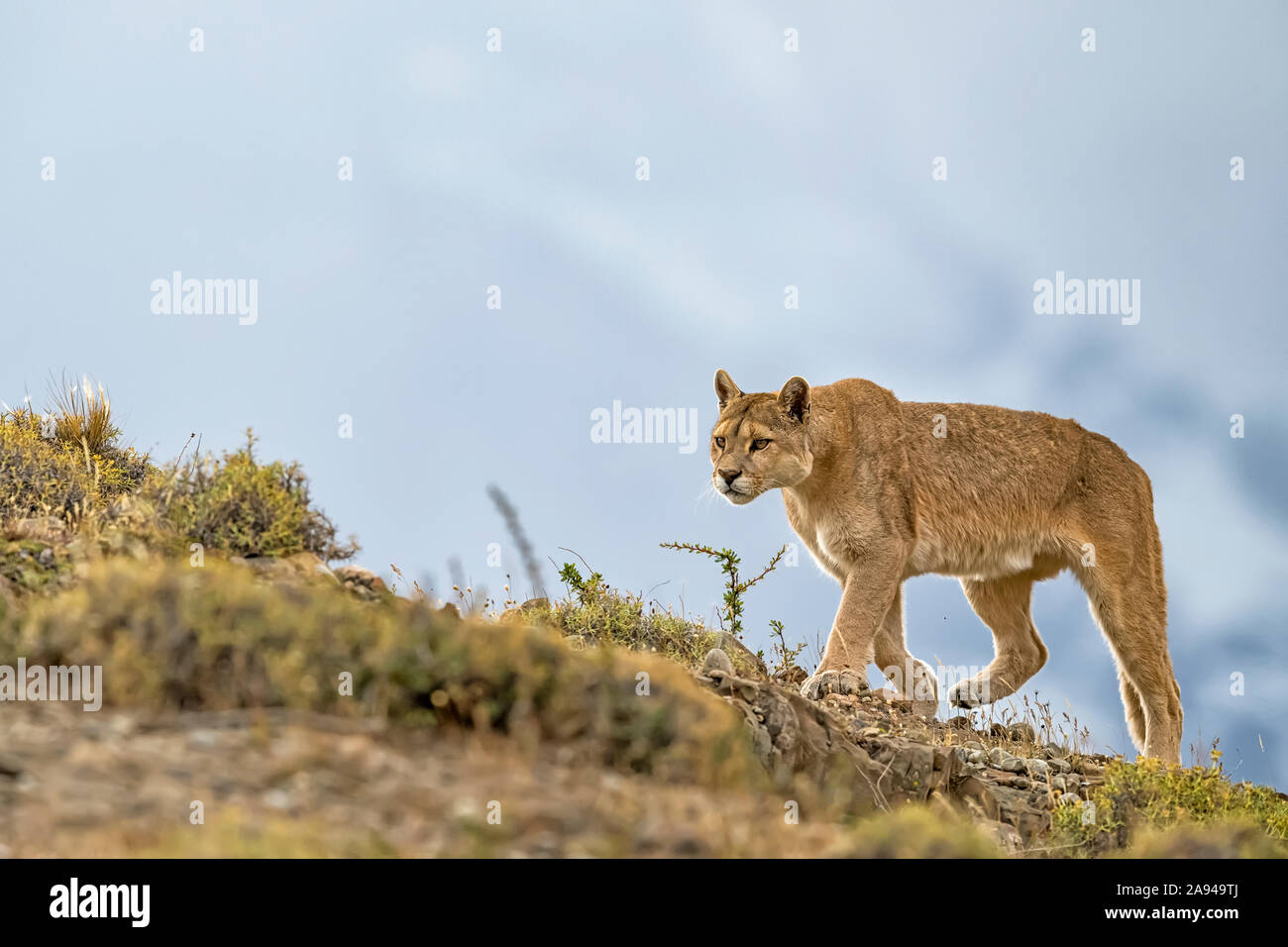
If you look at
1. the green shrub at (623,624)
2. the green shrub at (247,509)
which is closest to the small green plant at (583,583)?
the green shrub at (623,624)

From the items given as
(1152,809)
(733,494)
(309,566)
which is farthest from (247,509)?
(1152,809)

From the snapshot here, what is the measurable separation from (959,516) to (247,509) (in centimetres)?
696

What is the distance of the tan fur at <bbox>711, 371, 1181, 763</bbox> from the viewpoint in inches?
422

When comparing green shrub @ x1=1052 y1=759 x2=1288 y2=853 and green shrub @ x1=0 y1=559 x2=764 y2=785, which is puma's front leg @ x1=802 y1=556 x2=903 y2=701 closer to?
green shrub @ x1=1052 y1=759 x2=1288 y2=853

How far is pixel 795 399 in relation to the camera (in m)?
10.8

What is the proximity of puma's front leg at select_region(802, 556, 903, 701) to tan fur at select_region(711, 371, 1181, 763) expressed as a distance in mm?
13

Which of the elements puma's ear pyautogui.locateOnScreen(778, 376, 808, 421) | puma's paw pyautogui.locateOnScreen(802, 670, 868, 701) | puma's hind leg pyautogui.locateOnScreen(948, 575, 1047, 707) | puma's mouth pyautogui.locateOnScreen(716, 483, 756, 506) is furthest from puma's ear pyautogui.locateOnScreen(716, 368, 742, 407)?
puma's hind leg pyautogui.locateOnScreen(948, 575, 1047, 707)

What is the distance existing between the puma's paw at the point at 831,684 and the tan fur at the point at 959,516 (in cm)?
4

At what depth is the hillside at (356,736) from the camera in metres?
4.04

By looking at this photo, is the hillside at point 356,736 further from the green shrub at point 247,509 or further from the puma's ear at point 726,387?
the puma's ear at point 726,387

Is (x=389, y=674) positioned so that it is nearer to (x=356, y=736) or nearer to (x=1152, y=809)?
(x=356, y=736)
